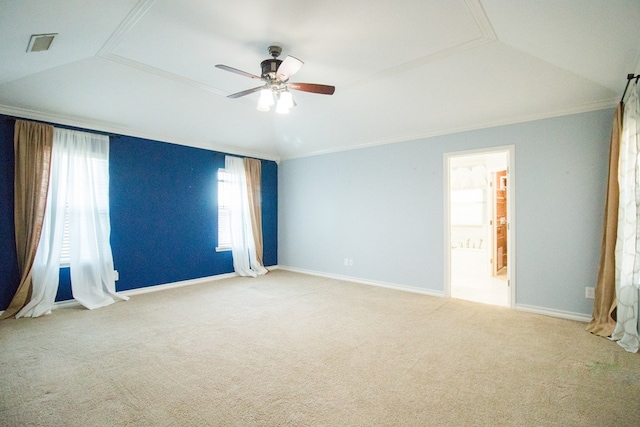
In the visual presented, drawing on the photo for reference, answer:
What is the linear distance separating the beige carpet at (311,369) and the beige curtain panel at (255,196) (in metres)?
2.33

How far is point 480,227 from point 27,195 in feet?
29.4

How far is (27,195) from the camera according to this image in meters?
3.64

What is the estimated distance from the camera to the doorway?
4.14 m

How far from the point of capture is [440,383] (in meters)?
2.11

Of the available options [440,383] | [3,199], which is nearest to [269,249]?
[3,199]

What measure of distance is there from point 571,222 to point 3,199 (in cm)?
684

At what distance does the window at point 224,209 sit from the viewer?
567 centimetres

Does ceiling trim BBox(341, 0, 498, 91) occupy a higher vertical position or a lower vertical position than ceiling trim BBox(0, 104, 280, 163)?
higher

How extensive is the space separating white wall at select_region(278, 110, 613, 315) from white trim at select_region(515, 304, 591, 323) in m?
0.04

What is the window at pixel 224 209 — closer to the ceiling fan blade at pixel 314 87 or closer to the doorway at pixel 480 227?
the ceiling fan blade at pixel 314 87

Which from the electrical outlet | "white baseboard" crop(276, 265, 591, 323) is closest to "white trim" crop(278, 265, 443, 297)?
"white baseboard" crop(276, 265, 591, 323)

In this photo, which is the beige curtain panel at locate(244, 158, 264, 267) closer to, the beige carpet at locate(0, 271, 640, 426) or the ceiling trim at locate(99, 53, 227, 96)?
the ceiling trim at locate(99, 53, 227, 96)

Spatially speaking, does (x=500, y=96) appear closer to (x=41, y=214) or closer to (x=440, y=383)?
(x=440, y=383)

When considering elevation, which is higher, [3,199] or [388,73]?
[388,73]
